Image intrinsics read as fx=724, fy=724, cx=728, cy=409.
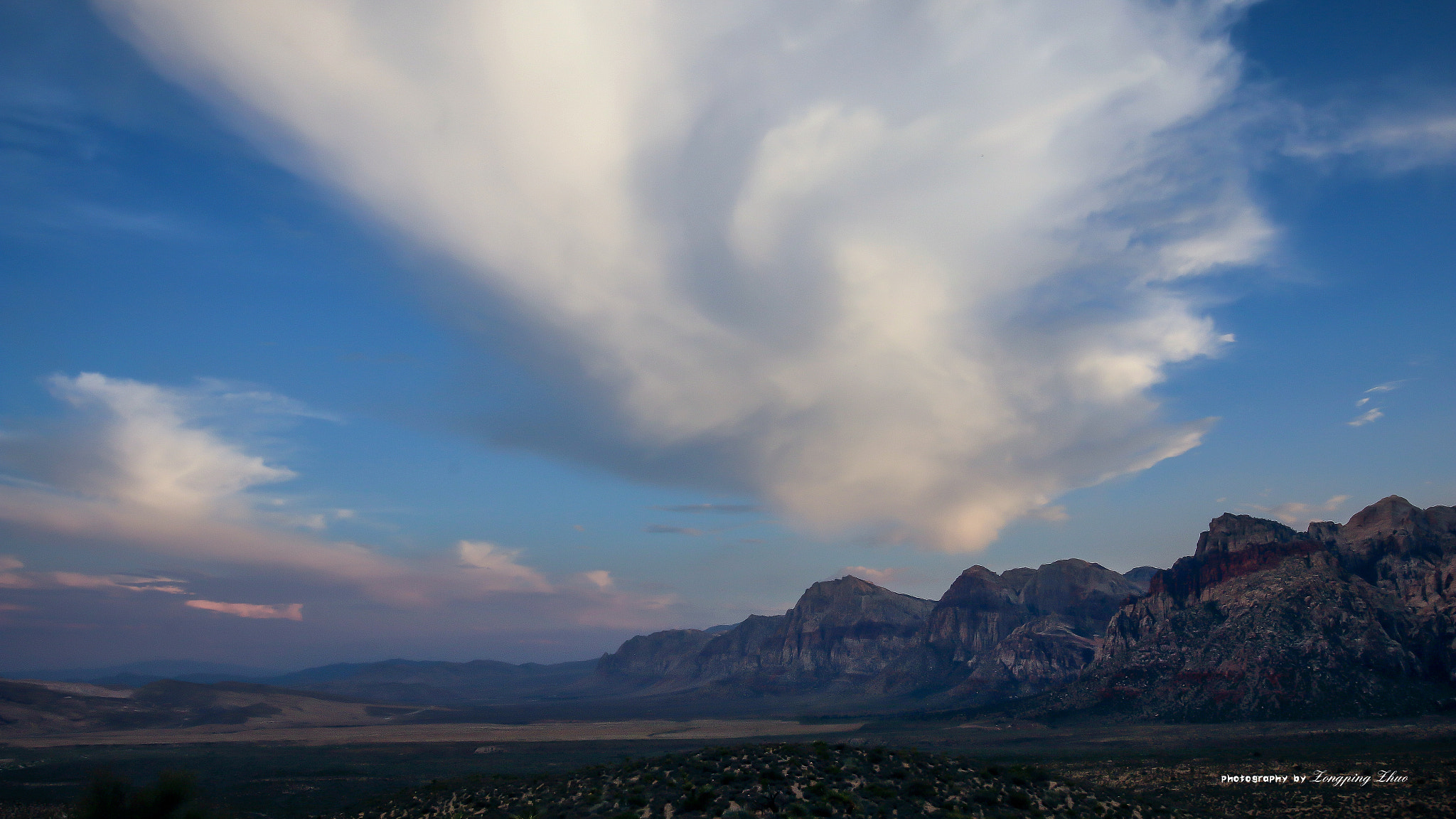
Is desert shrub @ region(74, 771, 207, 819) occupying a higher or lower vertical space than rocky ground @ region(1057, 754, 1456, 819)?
higher

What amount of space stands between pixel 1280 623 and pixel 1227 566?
1326 inches

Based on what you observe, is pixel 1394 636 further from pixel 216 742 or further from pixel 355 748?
pixel 216 742

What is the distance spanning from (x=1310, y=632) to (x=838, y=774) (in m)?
175

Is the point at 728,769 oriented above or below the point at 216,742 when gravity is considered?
above

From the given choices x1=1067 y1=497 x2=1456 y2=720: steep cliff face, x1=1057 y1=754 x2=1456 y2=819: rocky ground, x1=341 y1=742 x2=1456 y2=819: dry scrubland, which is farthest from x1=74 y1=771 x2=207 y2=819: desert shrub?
x1=1067 y1=497 x2=1456 y2=720: steep cliff face

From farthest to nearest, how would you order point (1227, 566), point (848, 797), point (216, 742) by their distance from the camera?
point (1227, 566) → point (216, 742) → point (848, 797)

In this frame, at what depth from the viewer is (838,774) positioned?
3572 centimetres

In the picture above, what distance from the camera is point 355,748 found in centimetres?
15525

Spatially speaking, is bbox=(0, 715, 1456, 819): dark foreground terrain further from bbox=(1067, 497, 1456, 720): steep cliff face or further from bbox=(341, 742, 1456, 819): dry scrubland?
bbox=(1067, 497, 1456, 720): steep cliff face

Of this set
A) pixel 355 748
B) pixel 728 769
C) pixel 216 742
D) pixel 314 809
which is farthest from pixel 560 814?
pixel 216 742

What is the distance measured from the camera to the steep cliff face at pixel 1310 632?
146 metres

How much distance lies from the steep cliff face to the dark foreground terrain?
16410mm

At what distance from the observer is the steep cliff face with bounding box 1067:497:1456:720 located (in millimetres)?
146500

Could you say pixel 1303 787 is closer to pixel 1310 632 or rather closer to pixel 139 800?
pixel 139 800
